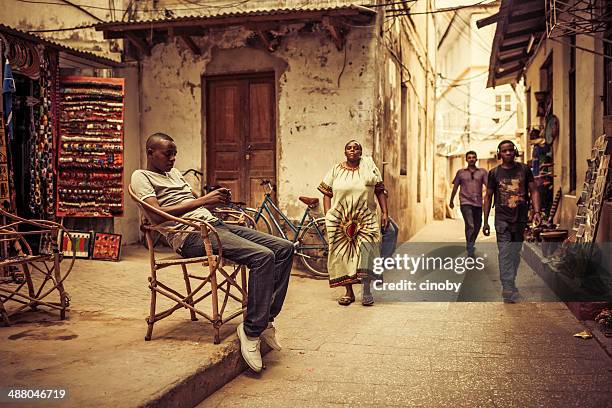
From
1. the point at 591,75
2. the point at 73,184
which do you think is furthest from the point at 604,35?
the point at 73,184

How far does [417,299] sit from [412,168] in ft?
24.8

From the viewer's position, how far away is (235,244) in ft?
13.6

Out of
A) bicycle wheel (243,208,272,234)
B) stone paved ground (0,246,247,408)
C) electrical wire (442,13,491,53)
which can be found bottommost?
stone paved ground (0,246,247,408)

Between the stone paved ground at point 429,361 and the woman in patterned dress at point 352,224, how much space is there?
0.43 metres

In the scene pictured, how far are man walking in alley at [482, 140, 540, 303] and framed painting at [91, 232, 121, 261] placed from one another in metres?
5.13

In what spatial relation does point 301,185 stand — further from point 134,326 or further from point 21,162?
point 134,326

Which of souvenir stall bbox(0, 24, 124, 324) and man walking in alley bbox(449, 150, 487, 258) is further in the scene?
man walking in alley bbox(449, 150, 487, 258)

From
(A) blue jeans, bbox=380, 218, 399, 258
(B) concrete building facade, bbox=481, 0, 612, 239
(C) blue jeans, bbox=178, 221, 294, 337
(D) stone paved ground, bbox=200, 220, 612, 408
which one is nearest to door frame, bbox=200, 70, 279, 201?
(A) blue jeans, bbox=380, 218, 399, 258

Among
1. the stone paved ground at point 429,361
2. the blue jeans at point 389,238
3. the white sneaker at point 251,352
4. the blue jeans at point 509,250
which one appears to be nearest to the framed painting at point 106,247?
the stone paved ground at point 429,361

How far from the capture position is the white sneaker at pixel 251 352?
13.3 ft

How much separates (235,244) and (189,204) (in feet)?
1.37

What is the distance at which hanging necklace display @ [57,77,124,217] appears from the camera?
8.61m

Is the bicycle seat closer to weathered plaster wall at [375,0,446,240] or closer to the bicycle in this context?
the bicycle

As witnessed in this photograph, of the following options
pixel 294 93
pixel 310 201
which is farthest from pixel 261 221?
pixel 294 93
